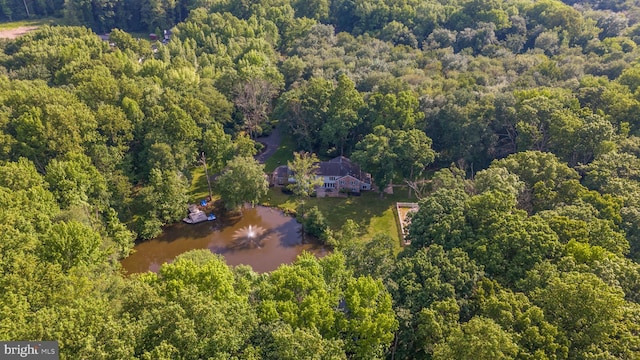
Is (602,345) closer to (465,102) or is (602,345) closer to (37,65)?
(465,102)

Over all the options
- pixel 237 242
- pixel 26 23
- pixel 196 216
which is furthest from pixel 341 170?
pixel 26 23

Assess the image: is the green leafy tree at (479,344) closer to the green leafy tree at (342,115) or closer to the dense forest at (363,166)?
the dense forest at (363,166)

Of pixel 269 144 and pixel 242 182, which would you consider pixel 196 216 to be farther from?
pixel 269 144

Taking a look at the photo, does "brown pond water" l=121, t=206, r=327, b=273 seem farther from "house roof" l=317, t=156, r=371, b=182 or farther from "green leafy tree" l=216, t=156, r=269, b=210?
"house roof" l=317, t=156, r=371, b=182

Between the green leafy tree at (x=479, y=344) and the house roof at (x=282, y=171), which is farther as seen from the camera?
the house roof at (x=282, y=171)

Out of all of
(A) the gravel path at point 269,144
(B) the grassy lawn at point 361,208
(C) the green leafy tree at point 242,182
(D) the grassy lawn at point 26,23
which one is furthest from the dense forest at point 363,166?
(D) the grassy lawn at point 26,23

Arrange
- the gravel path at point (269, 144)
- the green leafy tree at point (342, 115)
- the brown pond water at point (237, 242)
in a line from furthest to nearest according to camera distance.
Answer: the gravel path at point (269, 144) < the green leafy tree at point (342, 115) < the brown pond water at point (237, 242)
